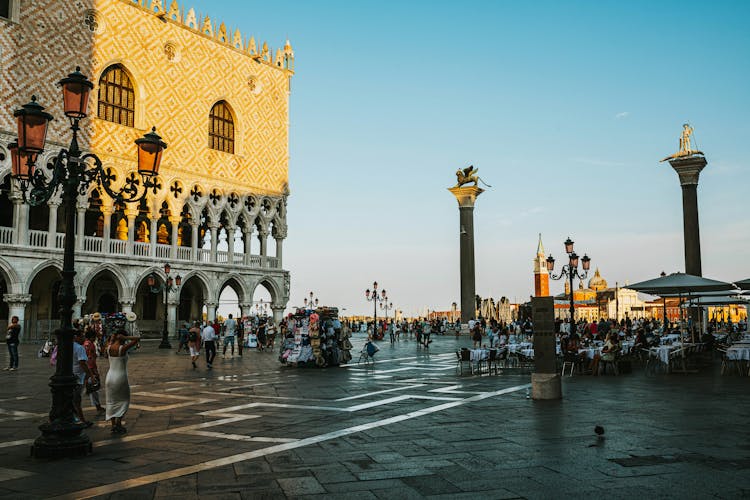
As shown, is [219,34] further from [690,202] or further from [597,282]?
[597,282]

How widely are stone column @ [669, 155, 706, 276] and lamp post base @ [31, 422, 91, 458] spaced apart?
955 inches

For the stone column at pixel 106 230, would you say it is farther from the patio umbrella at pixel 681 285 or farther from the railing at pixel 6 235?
the patio umbrella at pixel 681 285

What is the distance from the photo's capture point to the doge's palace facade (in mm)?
23703

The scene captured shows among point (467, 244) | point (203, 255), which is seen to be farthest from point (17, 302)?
point (467, 244)

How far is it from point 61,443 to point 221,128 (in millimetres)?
27555

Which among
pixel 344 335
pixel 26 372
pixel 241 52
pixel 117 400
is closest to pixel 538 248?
pixel 241 52

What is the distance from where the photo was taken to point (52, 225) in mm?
24375

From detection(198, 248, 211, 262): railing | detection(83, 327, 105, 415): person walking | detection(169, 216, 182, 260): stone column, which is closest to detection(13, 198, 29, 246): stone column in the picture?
detection(169, 216, 182, 260): stone column

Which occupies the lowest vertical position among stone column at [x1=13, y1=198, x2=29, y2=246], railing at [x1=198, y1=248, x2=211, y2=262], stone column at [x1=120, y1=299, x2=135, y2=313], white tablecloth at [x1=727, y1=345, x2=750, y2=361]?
white tablecloth at [x1=727, y1=345, x2=750, y2=361]

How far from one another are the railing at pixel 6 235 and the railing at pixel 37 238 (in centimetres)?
69

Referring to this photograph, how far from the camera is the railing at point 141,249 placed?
27172 millimetres

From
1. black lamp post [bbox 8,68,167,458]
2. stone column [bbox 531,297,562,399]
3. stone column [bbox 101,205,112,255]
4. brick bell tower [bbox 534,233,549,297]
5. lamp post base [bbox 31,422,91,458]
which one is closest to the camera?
lamp post base [bbox 31,422,91,458]

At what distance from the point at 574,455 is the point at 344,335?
11.5m

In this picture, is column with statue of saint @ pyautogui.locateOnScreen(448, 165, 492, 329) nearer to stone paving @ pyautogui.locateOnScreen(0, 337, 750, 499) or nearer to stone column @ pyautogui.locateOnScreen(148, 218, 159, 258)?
stone column @ pyautogui.locateOnScreen(148, 218, 159, 258)
